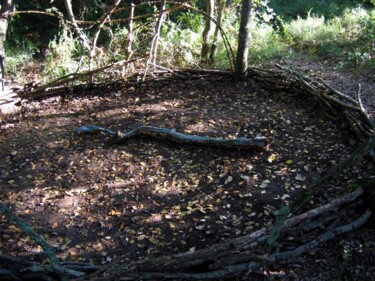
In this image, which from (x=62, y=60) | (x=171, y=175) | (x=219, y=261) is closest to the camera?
(x=219, y=261)

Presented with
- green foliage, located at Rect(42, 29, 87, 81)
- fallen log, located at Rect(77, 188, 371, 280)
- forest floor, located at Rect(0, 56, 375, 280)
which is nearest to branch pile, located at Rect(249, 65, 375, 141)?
forest floor, located at Rect(0, 56, 375, 280)

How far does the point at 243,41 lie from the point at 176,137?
5.96 feet

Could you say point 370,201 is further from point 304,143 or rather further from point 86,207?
point 86,207

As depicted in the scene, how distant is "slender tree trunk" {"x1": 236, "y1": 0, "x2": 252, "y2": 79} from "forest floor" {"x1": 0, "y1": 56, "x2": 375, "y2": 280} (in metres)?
0.18

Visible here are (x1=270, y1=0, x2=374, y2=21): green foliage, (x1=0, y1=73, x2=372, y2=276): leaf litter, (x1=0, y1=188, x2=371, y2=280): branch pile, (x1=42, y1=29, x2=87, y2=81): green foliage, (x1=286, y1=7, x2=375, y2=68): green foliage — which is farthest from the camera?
(x1=270, y1=0, x2=374, y2=21): green foliage

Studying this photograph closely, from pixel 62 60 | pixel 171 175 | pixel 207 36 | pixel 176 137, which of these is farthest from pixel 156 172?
pixel 62 60

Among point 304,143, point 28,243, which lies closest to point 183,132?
point 304,143

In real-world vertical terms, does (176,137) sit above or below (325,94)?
below

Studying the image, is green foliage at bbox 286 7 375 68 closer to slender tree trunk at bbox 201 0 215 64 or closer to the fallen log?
slender tree trunk at bbox 201 0 215 64

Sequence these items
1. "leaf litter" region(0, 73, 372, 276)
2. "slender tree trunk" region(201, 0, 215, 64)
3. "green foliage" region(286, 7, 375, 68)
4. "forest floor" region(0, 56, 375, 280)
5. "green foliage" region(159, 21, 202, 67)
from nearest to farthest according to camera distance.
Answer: "forest floor" region(0, 56, 375, 280) → "leaf litter" region(0, 73, 372, 276) → "green foliage" region(286, 7, 375, 68) → "slender tree trunk" region(201, 0, 215, 64) → "green foliage" region(159, 21, 202, 67)

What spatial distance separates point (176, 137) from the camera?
3955mm

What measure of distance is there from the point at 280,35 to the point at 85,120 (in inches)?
190

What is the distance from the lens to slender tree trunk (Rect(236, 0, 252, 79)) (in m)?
4.83

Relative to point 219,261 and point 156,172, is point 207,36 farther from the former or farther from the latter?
point 219,261
